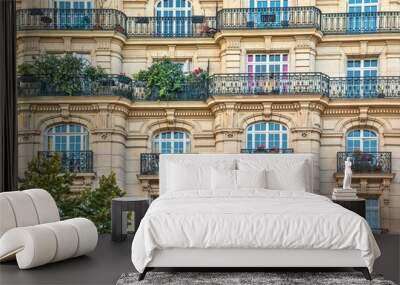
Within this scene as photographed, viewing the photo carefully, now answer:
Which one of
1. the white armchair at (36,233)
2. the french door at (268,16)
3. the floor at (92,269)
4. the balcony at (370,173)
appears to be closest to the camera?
the floor at (92,269)

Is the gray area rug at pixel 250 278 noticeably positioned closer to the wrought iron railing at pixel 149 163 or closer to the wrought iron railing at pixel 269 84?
the wrought iron railing at pixel 149 163

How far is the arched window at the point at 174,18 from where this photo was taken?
6762 mm

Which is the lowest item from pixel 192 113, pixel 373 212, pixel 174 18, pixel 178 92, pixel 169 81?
pixel 373 212

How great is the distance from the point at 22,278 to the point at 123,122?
9.40ft

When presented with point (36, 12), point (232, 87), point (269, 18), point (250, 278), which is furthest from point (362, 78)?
point (36, 12)

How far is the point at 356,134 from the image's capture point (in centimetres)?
665

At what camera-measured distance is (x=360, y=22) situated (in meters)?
6.59

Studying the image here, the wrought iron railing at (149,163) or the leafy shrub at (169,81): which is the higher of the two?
the leafy shrub at (169,81)

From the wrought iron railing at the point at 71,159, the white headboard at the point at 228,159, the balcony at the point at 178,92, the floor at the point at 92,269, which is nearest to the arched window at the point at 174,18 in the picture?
the balcony at the point at 178,92

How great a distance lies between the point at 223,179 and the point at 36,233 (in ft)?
7.33

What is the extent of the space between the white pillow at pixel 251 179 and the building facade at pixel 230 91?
2.42ft

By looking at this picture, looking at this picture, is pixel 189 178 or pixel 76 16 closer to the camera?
pixel 189 178

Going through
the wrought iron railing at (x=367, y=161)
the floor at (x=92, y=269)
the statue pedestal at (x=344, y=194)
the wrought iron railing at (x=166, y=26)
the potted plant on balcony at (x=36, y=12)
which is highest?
the potted plant on balcony at (x=36, y=12)

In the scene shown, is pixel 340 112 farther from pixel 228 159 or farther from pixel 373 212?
pixel 228 159
